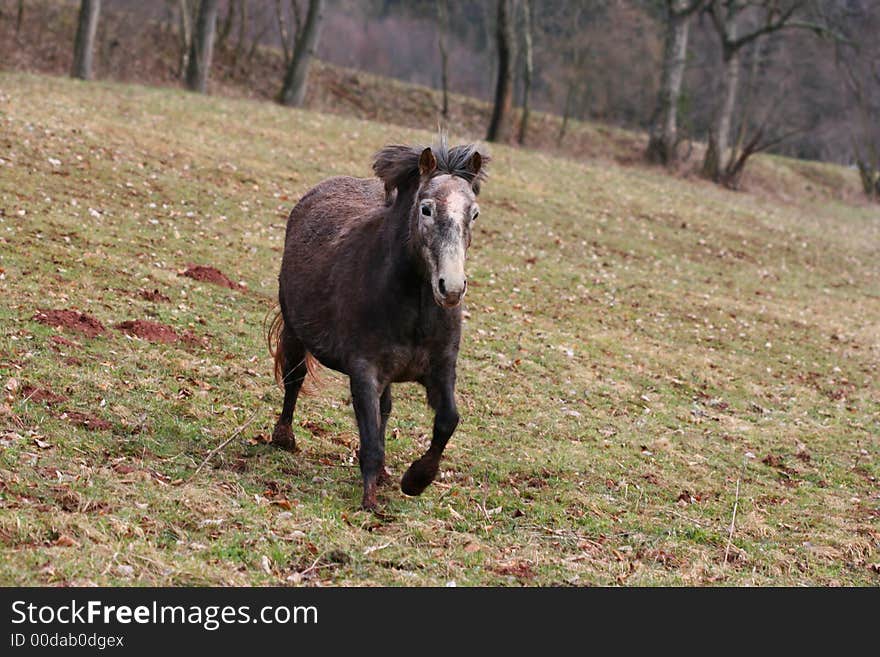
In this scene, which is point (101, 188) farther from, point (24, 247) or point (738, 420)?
point (738, 420)

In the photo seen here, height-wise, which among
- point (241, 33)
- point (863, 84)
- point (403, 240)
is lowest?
point (403, 240)

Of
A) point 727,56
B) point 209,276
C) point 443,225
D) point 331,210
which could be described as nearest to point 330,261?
point 331,210

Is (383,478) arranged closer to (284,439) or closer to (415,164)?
(284,439)

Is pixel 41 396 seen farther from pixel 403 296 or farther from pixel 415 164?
pixel 415 164

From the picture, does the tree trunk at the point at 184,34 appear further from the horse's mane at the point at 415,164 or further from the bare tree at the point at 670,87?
the horse's mane at the point at 415,164

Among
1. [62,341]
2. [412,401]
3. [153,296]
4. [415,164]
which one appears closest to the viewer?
[415,164]

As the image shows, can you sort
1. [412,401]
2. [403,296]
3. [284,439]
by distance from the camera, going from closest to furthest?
1. [403,296]
2. [284,439]
3. [412,401]

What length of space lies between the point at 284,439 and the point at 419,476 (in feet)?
5.84

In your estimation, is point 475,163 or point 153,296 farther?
point 153,296

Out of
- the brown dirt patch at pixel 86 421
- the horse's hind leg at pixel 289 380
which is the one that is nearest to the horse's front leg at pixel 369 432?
the horse's hind leg at pixel 289 380

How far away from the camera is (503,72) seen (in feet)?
112

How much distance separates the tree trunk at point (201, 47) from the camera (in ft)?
104

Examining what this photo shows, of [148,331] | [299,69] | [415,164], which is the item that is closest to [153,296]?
[148,331]

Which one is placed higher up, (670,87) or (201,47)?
(670,87)
